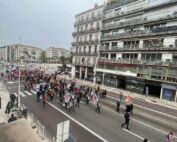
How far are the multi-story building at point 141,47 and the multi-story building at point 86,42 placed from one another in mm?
2418

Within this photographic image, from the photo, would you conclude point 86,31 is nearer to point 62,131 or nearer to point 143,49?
point 143,49

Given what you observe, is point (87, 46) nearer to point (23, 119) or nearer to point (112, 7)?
point (112, 7)

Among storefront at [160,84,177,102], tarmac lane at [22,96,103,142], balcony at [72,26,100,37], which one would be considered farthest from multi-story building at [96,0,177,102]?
tarmac lane at [22,96,103,142]

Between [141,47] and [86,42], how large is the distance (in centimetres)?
2041

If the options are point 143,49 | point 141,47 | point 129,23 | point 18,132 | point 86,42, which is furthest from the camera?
point 86,42

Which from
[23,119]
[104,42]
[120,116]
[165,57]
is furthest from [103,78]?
[23,119]

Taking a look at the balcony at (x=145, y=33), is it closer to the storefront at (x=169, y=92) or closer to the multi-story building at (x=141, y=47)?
the multi-story building at (x=141, y=47)

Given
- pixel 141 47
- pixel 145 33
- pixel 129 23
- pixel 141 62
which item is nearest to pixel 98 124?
pixel 141 62

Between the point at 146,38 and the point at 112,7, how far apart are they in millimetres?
14978

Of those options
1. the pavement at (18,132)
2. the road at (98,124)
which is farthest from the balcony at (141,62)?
the pavement at (18,132)

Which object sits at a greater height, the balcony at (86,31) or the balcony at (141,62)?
the balcony at (86,31)

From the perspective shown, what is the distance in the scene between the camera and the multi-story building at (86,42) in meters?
55.0

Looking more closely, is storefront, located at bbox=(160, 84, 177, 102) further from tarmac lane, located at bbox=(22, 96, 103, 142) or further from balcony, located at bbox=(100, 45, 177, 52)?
tarmac lane, located at bbox=(22, 96, 103, 142)

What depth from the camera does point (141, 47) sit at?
4091 centimetres
